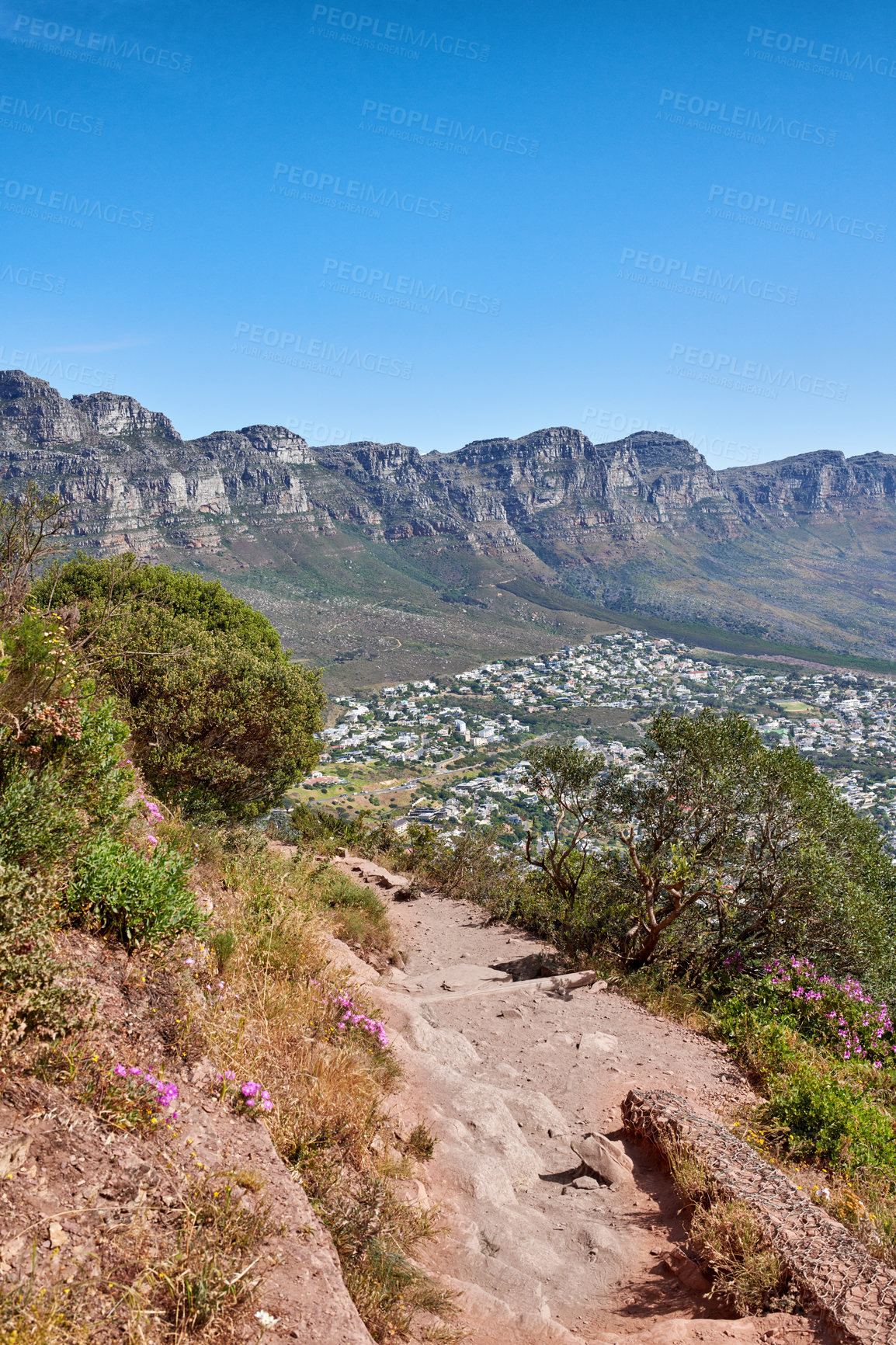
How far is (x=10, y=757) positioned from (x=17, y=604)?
6.96 feet

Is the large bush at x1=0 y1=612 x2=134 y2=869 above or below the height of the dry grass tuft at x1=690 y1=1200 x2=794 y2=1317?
above

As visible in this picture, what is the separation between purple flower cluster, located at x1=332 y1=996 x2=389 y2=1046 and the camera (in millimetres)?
6258

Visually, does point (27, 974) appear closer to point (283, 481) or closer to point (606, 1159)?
point (606, 1159)

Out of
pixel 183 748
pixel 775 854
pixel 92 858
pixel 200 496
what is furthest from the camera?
pixel 200 496

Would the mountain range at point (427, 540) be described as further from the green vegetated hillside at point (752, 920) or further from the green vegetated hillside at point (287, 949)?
the green vegetated hillside at point (752, 920)

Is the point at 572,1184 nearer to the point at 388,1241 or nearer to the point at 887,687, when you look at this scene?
the point at 388,1241

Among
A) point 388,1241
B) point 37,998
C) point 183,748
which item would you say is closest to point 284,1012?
point 388,1241

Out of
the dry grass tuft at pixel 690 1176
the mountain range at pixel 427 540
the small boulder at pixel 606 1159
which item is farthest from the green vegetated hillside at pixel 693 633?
the dry grass tuft at pixel 690 1176

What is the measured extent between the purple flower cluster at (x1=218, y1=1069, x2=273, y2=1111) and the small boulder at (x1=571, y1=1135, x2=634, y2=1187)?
131 inches

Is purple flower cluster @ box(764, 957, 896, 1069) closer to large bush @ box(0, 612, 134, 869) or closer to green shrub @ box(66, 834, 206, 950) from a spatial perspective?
green shrub @ box(66, 834, 206, 950)

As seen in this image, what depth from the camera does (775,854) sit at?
11258 millimetres

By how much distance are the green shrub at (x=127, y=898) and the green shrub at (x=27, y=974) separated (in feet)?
2.03

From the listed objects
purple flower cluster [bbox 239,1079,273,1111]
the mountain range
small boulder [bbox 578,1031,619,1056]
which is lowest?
small boulder [bbox 578,1031,619,1056]

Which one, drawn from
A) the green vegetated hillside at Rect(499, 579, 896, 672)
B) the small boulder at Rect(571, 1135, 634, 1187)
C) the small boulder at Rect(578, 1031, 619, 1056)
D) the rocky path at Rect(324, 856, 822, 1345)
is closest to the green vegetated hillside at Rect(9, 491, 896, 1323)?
the rocky path at Rect(324, 856, 822, 1345)
